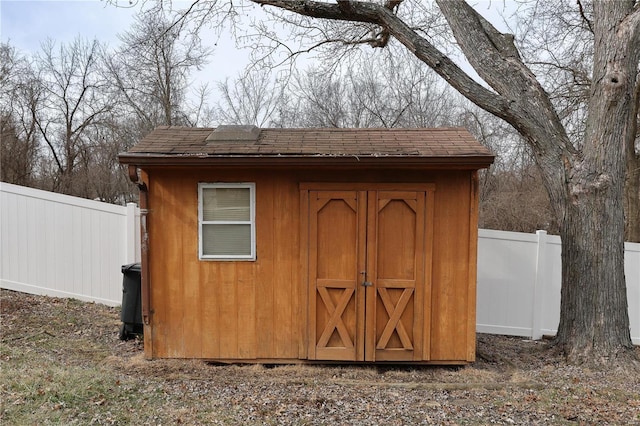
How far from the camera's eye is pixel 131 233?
7098 mm

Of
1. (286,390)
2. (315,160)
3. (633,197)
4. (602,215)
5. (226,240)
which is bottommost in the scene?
(286,390)

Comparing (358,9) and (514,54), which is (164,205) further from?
(514,54)

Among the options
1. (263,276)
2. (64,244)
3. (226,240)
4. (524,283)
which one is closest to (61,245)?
(64,244)

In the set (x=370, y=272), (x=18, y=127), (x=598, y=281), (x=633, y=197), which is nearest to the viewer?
(x=370, y=272)

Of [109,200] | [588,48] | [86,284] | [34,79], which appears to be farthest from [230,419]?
[34,79]

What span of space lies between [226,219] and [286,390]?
198cm

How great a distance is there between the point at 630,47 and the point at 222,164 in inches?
194

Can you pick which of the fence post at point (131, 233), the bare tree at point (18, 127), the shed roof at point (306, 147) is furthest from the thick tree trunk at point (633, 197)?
the bare tree at point (18, 127)

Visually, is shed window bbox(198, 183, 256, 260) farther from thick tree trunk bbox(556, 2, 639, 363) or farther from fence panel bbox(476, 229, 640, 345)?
thick tree trunk bbox(556, 2, 639, 363)

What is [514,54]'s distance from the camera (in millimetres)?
5859

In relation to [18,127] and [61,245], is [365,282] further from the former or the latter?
[18,127]

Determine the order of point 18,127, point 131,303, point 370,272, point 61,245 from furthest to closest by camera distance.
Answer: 1. point 18,127
2. point 61,245
3. point 131,303
4. point 370,272

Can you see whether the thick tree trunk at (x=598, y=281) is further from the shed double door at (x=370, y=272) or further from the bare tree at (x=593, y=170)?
the shed double door at (x=370, y=272)

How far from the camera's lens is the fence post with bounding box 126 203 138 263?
709cm
